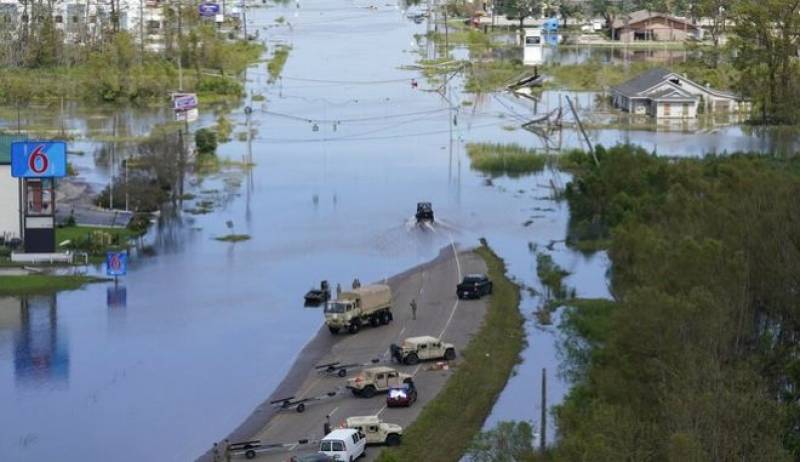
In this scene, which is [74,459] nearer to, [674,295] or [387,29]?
[674,295]

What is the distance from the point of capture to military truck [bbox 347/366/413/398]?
367 inches

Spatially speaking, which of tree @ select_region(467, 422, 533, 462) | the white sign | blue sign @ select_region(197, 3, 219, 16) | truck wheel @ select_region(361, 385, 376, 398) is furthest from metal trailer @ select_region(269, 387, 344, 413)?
blue sign @ select_region(197, 3, 219, 16)

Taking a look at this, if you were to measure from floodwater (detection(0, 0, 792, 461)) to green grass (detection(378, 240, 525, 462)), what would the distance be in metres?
0.12

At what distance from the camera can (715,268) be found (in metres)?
8.55

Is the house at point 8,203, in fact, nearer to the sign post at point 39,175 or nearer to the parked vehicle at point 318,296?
the sign post at point 39,175

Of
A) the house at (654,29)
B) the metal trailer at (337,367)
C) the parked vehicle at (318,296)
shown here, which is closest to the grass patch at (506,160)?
the parked vehicle at (318,296)

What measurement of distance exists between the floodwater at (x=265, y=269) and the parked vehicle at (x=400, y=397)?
0.49 meters

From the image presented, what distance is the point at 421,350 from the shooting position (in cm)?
1012

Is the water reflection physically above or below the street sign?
below

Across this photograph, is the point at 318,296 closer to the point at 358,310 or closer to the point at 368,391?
the point at 358,310

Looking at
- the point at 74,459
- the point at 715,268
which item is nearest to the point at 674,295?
the point at 715,268

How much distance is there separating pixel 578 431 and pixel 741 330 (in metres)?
1.67

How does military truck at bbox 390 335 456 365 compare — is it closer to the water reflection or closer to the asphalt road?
the asphalt road

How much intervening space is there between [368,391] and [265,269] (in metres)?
4.50
